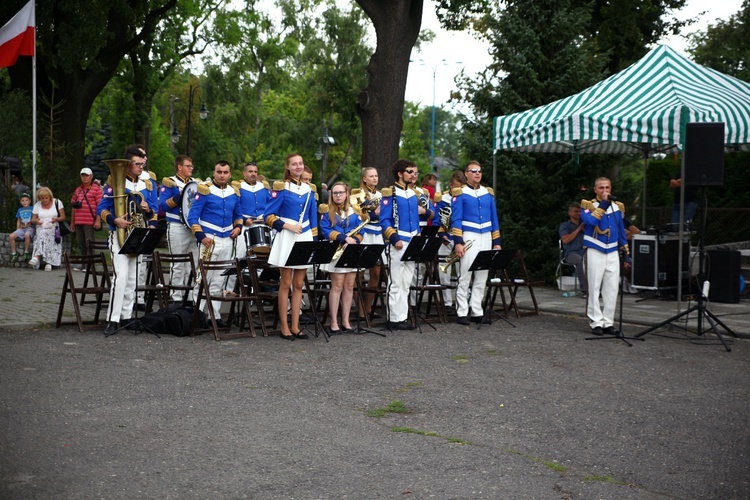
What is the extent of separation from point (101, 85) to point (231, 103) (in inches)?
1152

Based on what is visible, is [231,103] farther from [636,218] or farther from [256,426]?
[256,426]

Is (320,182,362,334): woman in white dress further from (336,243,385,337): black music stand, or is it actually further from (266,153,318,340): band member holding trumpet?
(266,153,318,340): band member holding trumpet

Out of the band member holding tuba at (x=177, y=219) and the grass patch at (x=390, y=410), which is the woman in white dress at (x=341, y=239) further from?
the grass patch at (x=390, y=410)

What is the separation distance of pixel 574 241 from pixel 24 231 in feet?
39.8

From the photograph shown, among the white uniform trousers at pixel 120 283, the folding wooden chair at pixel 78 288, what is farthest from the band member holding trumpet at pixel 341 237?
the folding wooden chair at pixel 78 288

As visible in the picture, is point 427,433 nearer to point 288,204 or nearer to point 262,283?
point 288,204

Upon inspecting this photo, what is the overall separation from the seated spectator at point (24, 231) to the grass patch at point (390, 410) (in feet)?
50.8

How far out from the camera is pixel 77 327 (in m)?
12.1

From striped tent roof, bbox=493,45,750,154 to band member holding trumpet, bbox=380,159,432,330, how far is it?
269 centimetres

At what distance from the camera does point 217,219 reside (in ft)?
40.6

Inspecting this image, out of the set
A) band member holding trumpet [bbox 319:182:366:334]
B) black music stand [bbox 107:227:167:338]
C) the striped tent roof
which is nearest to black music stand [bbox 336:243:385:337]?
band member holding trumpet [bbox 319:182:366:334]

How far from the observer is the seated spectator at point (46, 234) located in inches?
813

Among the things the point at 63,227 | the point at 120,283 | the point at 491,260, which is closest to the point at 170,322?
the point at 120,283

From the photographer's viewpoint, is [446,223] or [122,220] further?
[446,223]
